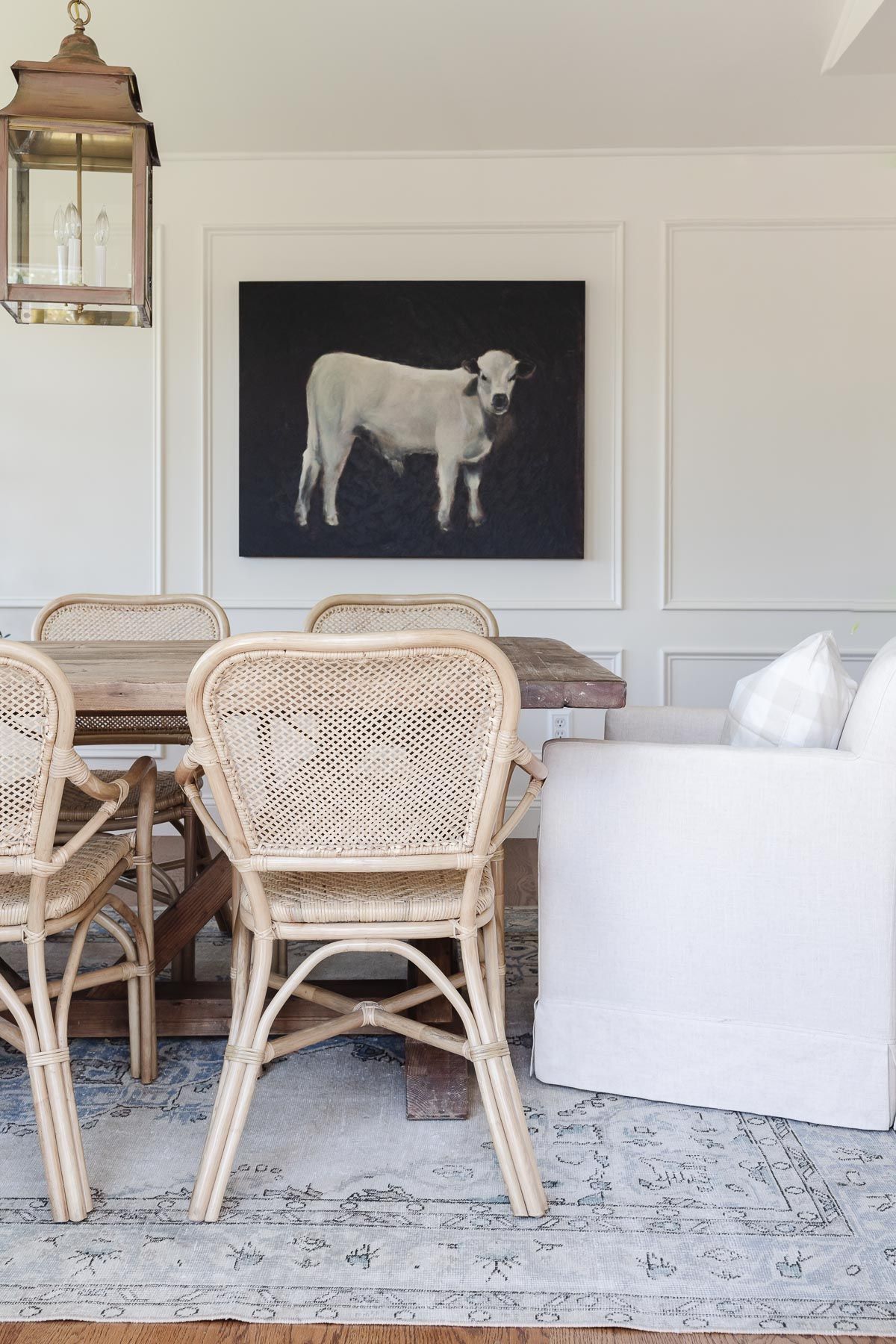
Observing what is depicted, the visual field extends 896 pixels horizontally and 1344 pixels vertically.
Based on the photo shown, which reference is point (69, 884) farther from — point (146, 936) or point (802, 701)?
point (802, 701)

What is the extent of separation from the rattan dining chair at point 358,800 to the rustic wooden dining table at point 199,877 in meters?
0.19

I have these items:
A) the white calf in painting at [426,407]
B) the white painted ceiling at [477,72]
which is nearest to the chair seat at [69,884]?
the white calf in painting at [426,407]

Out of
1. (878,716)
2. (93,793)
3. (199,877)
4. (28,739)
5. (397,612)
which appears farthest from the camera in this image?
(397,612)

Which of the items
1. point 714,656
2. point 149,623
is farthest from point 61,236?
point 714,656

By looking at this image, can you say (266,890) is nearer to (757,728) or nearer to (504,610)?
(757,728)

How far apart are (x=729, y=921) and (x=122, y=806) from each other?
1.31 meters

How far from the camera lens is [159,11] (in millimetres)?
3131

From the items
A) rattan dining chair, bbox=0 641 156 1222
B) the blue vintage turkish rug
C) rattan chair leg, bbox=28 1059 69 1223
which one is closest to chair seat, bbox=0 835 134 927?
rattan dining chair, bbox=0 641 156 1222

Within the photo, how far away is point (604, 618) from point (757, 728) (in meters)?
1.95

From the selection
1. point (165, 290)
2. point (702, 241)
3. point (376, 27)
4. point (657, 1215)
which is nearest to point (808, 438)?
point (702, 241)

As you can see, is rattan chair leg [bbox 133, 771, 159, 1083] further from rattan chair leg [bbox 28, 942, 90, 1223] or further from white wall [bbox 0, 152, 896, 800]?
white wall [bbox 0, 152, 896, 800]

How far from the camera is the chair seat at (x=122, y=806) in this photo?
87.2 inches

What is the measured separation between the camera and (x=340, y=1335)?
1.20 meters

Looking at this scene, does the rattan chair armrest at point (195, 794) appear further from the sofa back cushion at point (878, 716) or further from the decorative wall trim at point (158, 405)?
the decorative wall trim at point (158, 405)
